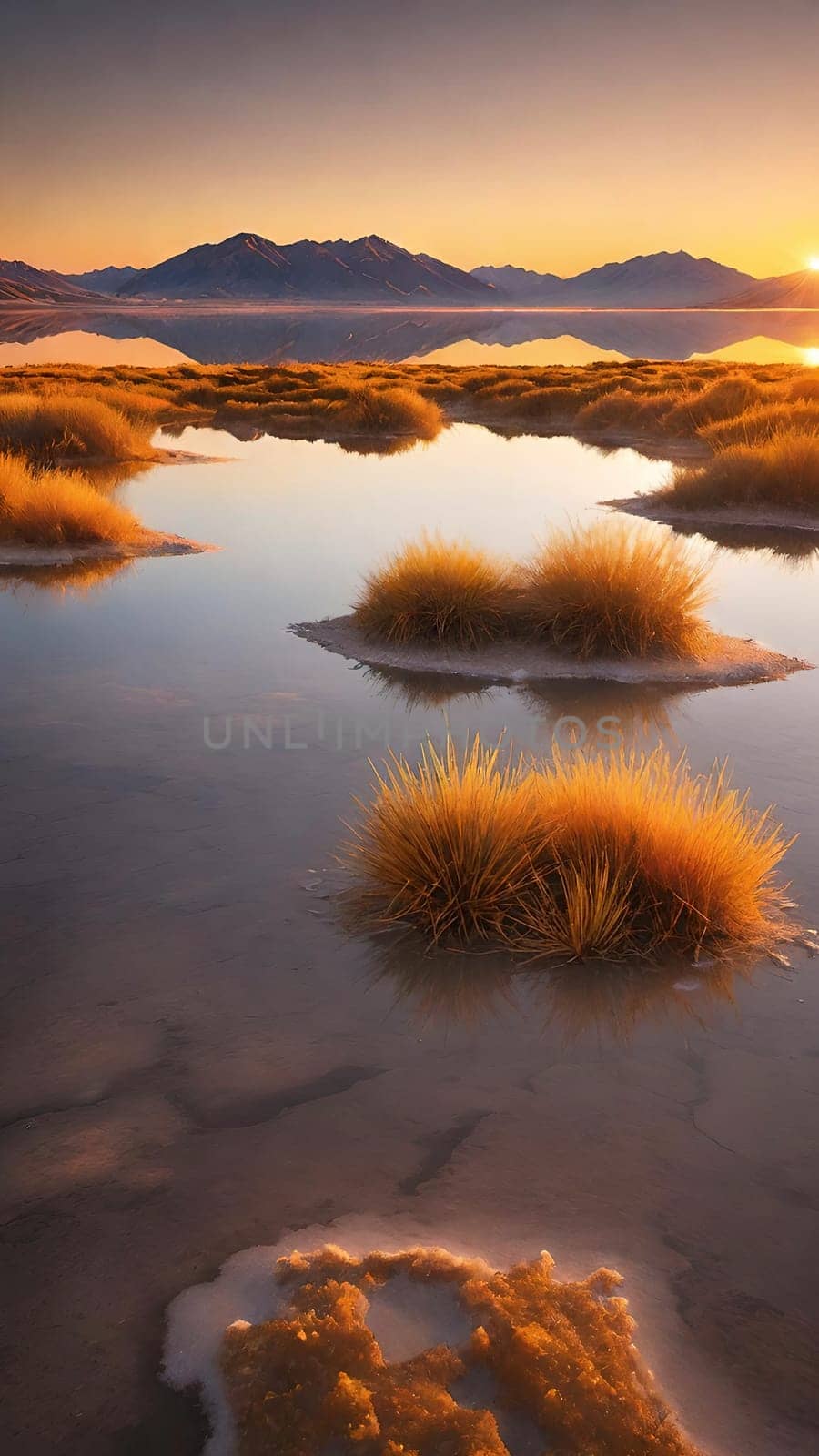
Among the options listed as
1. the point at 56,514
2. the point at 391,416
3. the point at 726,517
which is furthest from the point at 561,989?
the point at 391,416

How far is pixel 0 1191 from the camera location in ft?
11.1

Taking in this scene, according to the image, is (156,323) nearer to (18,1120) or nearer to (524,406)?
(524,406)

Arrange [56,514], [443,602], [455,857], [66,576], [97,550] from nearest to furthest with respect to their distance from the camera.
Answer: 1. [455,857]
2. [443,602]
3. [66,576]
4. [56,514]
5. [97,550]

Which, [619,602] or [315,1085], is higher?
[619,602]

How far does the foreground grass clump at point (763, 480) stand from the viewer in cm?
1717

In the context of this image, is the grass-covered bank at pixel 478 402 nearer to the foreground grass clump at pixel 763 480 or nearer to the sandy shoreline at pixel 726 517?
the foreground grass clump at pixel 763 480

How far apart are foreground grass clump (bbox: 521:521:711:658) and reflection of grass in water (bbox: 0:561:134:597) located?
5293 mm

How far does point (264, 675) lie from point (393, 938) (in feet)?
15.1

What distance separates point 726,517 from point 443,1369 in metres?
16.0

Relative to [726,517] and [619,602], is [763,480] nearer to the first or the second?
[726,517]

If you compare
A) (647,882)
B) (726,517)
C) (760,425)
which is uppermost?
(760,425)

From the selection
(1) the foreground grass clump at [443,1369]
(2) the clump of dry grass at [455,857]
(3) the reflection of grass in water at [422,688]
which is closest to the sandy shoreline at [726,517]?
(3) the reflection of grass in water at [422,688]

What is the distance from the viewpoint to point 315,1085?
12.8 feet

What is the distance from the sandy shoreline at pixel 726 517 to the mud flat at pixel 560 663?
292 inches
